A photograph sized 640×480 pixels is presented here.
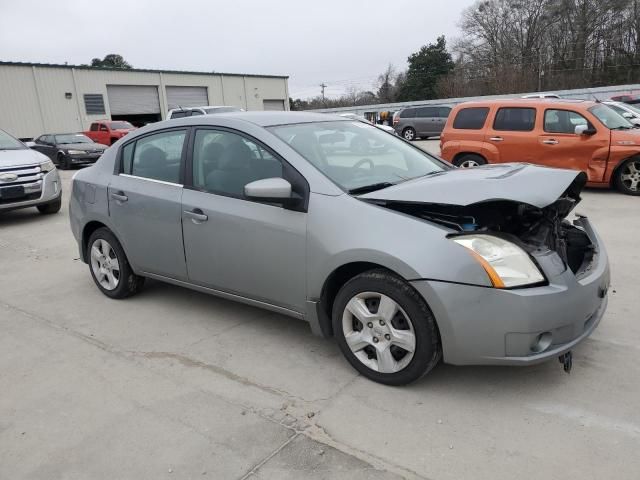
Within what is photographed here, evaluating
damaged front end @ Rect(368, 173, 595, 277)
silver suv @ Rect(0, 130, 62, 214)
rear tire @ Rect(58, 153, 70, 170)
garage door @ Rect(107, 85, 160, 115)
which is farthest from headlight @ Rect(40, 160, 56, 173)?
garage door @ Rect(107, 85, 160, 115)

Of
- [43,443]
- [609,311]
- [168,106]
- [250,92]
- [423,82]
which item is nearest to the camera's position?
[43,443]

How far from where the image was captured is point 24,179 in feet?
28.6

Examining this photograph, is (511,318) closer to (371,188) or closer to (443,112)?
(371,188)

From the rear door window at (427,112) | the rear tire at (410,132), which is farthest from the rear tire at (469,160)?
the rear tire at (410,132)

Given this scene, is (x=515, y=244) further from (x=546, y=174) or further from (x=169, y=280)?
(x=169, y=280)

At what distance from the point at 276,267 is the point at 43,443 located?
1626 mm

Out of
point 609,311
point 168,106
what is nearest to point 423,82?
point 168,106

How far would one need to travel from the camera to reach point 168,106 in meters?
38.2

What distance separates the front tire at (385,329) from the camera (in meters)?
2.88

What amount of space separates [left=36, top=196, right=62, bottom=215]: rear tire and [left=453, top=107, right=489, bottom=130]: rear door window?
7.62 m

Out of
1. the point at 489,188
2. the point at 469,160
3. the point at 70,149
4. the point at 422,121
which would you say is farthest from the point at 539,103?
the point at 70,149

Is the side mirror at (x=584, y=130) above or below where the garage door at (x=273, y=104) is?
below

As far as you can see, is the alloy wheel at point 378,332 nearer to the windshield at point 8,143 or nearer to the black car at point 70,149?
the windshield at point 8,143

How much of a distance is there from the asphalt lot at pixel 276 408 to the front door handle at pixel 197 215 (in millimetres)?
888
